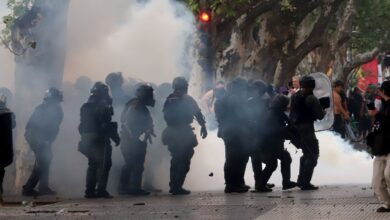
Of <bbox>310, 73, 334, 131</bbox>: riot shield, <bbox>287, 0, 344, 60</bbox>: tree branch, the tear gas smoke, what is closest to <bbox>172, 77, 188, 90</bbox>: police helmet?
the tear gas smoke

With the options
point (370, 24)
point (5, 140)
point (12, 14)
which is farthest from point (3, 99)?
point (370, 24)

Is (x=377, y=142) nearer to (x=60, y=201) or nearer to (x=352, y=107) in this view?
(x=60, y=201)

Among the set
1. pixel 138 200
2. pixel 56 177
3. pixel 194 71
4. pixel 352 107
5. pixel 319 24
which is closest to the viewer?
pixel 138 200

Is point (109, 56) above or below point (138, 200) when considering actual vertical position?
above

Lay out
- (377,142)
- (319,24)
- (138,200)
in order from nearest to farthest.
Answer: (377,142) < (138,200) < (319,24)

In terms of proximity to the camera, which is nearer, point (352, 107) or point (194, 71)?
point (194, 71)

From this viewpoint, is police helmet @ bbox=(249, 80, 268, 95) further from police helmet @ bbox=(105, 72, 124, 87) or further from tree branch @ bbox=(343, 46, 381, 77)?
tree branch @ bbox=(343, 46, 381, 77)

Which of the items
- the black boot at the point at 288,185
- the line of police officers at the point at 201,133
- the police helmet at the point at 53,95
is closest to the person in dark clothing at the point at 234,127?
the line of police officers at the point at 201,133

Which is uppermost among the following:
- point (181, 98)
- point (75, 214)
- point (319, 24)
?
point (319, 24)

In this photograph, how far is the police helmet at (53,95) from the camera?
16.5 meters

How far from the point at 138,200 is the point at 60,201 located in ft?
3.78

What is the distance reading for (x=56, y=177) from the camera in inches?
679

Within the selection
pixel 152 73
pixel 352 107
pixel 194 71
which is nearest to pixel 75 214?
pixel 152 73

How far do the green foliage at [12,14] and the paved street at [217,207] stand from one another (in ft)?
9.96
